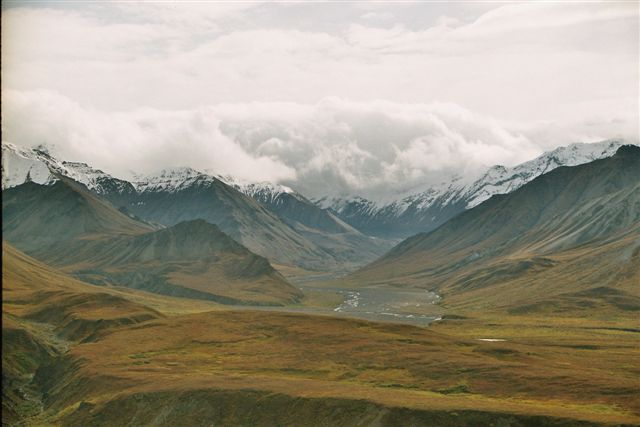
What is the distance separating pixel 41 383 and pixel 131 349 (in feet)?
82.1

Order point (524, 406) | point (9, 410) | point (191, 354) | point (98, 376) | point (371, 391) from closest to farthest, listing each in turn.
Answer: point (524, 406), point (371, 391), point (9, 410), point (98, 376), point (191, 354)

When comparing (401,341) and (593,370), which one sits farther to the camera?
(401,341)

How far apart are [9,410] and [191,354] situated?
5568cm

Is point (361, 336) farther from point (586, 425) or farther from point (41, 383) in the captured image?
point (586, 425)

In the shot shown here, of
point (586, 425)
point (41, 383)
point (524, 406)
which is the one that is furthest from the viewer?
point (41, 383)

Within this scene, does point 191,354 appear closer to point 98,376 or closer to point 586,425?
point 98,376

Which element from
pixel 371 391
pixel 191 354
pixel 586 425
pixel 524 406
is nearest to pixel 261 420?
pixel 371 391

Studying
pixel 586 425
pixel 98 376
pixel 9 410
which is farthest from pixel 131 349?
pixel 586 425

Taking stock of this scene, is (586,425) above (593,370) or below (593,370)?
above

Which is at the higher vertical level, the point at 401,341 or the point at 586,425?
the point at 586,425

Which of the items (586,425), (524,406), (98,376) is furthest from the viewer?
(98,376)

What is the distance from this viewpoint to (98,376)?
153250mm

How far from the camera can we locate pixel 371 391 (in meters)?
129

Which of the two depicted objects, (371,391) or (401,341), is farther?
(401,341)
